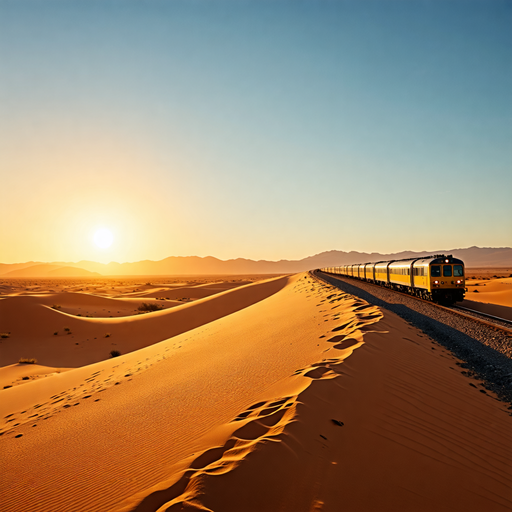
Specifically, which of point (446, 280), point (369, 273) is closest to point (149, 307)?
point (369, 273)

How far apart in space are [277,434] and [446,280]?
19593 millimetres

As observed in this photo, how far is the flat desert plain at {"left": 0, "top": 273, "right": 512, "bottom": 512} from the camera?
3432 mm

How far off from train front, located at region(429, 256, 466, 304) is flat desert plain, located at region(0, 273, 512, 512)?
36.6 feet

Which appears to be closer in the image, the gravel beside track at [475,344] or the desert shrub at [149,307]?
the gravel beside track at [475,344]

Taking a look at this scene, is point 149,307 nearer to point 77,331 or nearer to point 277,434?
point 77,331

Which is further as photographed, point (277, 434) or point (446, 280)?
point (446, 280)

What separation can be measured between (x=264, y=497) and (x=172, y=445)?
1.96 m

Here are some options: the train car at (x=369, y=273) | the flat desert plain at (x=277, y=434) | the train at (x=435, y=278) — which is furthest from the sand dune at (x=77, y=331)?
the train car at (x=369, y=273)

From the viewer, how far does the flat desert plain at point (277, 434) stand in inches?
135

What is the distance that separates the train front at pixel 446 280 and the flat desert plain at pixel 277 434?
1117 centimetres

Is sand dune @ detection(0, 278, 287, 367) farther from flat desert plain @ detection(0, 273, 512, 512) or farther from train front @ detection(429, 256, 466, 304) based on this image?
train front @ detection(429, 256, 466, 304)

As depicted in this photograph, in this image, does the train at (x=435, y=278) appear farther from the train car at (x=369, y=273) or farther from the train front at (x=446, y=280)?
the train car at (x=369, y=273)

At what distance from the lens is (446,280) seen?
66.8 ft

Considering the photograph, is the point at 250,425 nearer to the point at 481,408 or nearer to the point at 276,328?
the point at 481,408
